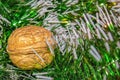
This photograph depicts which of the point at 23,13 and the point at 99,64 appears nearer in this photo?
the point at 99,64

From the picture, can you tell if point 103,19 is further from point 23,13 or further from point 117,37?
point 23,13

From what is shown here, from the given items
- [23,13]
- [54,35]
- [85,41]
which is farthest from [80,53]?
[23,13]

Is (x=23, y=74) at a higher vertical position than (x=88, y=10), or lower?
lower
